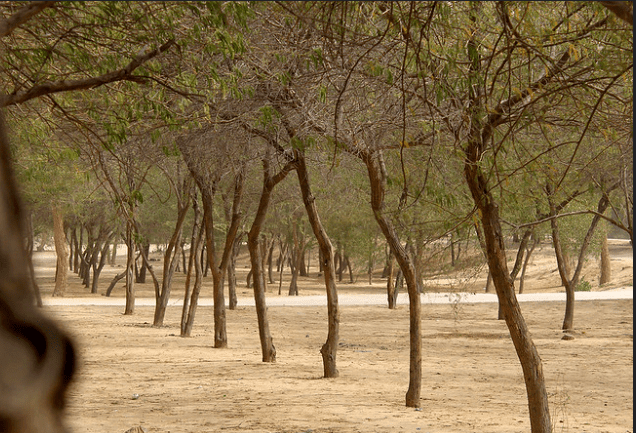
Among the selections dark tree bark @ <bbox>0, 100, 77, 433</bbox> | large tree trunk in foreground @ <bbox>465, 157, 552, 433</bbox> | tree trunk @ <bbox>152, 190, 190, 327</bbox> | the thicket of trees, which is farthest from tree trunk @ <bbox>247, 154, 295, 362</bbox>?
dark tree bark @ <bbox>0, 100, 77, 433</bbox>

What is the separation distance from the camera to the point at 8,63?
213 inches

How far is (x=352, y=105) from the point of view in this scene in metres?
8.52

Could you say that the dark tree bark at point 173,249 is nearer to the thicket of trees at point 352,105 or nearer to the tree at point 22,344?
the thicket of trees at point 352,105

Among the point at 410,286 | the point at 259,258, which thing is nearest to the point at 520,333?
the point at 410,286

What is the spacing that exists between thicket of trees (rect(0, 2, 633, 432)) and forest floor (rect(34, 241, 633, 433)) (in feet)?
2.52

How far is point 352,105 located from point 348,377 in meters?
4.96

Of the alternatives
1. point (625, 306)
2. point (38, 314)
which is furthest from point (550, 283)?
point (38, 314)

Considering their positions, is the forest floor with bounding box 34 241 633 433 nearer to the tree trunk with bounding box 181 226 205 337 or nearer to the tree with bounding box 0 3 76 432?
the tree with bounding box 0 3 76 432

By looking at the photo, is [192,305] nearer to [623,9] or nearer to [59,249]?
[59,249]

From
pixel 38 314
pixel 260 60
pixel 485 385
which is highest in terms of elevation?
pixel 260 60

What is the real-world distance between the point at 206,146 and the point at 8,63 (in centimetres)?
613

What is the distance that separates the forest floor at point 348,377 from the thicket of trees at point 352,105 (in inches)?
30.3

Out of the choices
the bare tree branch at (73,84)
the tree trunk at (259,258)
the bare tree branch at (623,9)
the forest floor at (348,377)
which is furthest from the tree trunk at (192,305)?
the bare tree branch at (623,9)

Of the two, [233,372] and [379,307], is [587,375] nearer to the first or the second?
[233,372]
